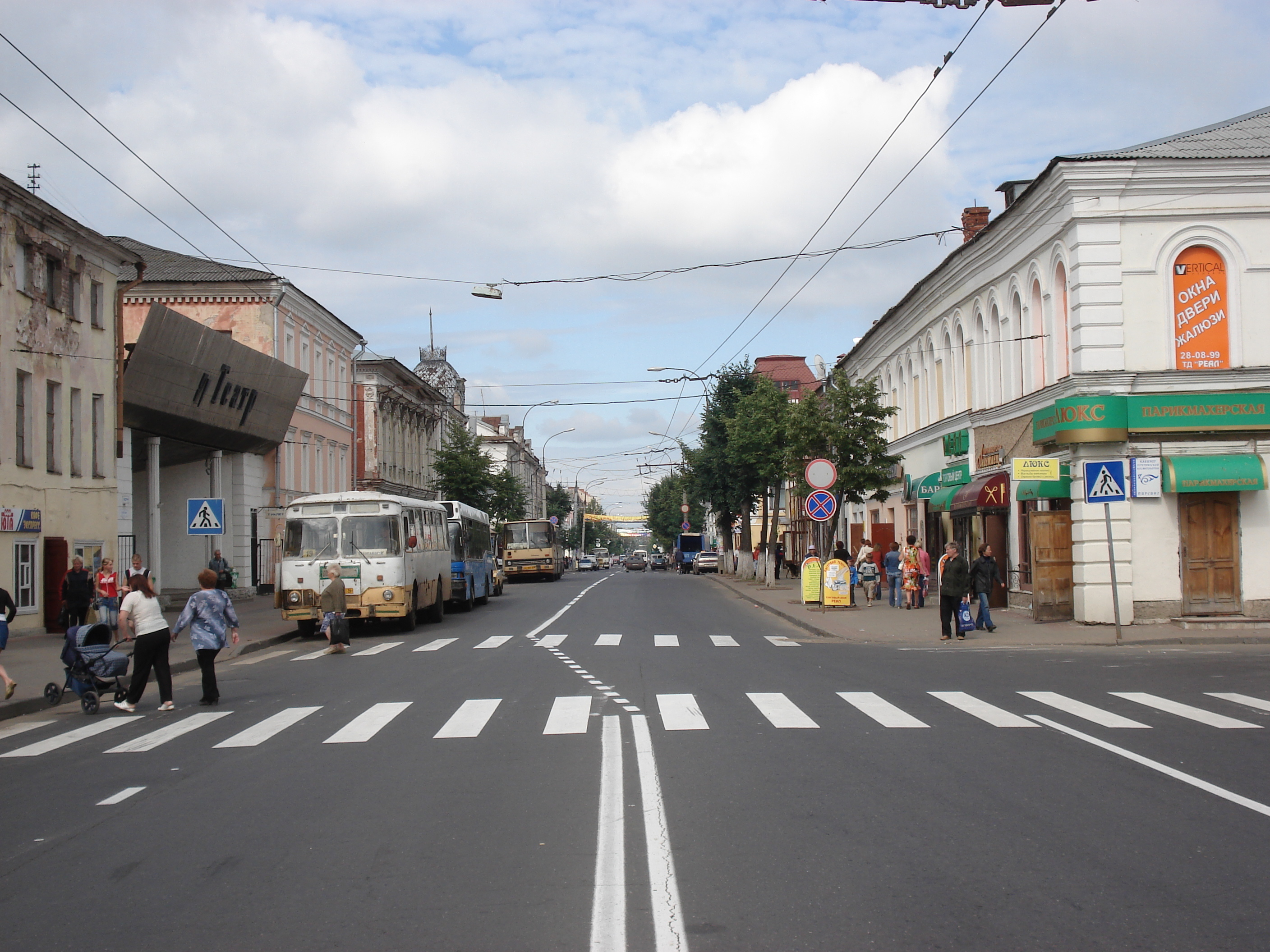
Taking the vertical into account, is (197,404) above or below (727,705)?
above

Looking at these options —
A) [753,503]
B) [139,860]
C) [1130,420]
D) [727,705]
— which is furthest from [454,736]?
[753,503]

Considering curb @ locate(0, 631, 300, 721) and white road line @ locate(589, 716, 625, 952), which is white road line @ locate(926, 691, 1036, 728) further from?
curb @ locate(0, 631, 300, 721)

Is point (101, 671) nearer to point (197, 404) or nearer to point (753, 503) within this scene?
point (197, 404)

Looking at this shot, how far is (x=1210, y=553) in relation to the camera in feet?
71.9

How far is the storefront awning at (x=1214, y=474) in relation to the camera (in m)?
21.3

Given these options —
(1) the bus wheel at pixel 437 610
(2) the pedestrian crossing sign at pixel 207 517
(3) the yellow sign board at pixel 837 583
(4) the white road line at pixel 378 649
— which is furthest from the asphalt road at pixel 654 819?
(1) the bus wheel at pixel 437 610

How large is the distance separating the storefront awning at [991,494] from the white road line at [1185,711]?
1345cm

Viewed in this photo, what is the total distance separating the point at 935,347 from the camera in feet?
112

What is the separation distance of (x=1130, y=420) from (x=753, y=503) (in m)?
34.6

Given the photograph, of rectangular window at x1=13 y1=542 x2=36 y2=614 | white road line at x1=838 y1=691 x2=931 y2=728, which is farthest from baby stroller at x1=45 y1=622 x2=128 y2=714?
rectangular window at x1=13 y1=542 x2=36 y2=614

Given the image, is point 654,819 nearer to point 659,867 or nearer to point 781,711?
point 659,867

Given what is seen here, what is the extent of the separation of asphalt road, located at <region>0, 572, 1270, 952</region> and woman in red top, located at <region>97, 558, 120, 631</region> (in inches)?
330

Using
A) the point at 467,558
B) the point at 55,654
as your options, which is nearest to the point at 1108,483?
the point at 55,654

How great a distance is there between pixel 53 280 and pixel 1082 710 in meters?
23.3
